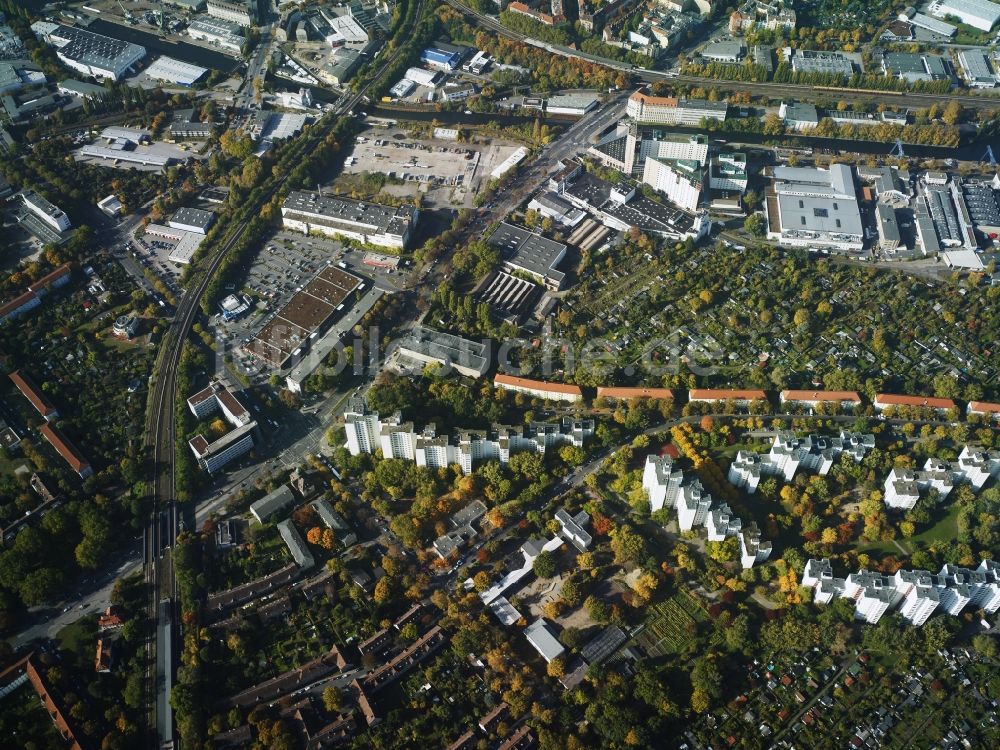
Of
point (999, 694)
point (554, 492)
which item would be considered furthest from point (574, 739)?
point (999, 694)

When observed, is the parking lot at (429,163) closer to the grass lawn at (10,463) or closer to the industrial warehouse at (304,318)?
the industrial warehouse at (304,318)

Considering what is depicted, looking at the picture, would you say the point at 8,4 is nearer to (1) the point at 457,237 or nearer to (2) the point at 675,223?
(1) the point at 457,237

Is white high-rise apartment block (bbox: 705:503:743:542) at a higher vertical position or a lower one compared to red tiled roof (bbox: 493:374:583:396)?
lower

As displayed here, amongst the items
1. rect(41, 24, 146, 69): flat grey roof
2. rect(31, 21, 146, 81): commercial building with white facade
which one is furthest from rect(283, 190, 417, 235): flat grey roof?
rect(41, 24, 146, 69): flat grey roof

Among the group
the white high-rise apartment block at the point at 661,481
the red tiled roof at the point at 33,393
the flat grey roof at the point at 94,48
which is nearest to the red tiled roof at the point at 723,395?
the white high-rise apartment block at the point at 661,481

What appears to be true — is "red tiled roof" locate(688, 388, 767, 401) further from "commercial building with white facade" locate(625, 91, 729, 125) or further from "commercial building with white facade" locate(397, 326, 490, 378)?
"commercial building with white facade" locate(625, 91, 729, 125)
